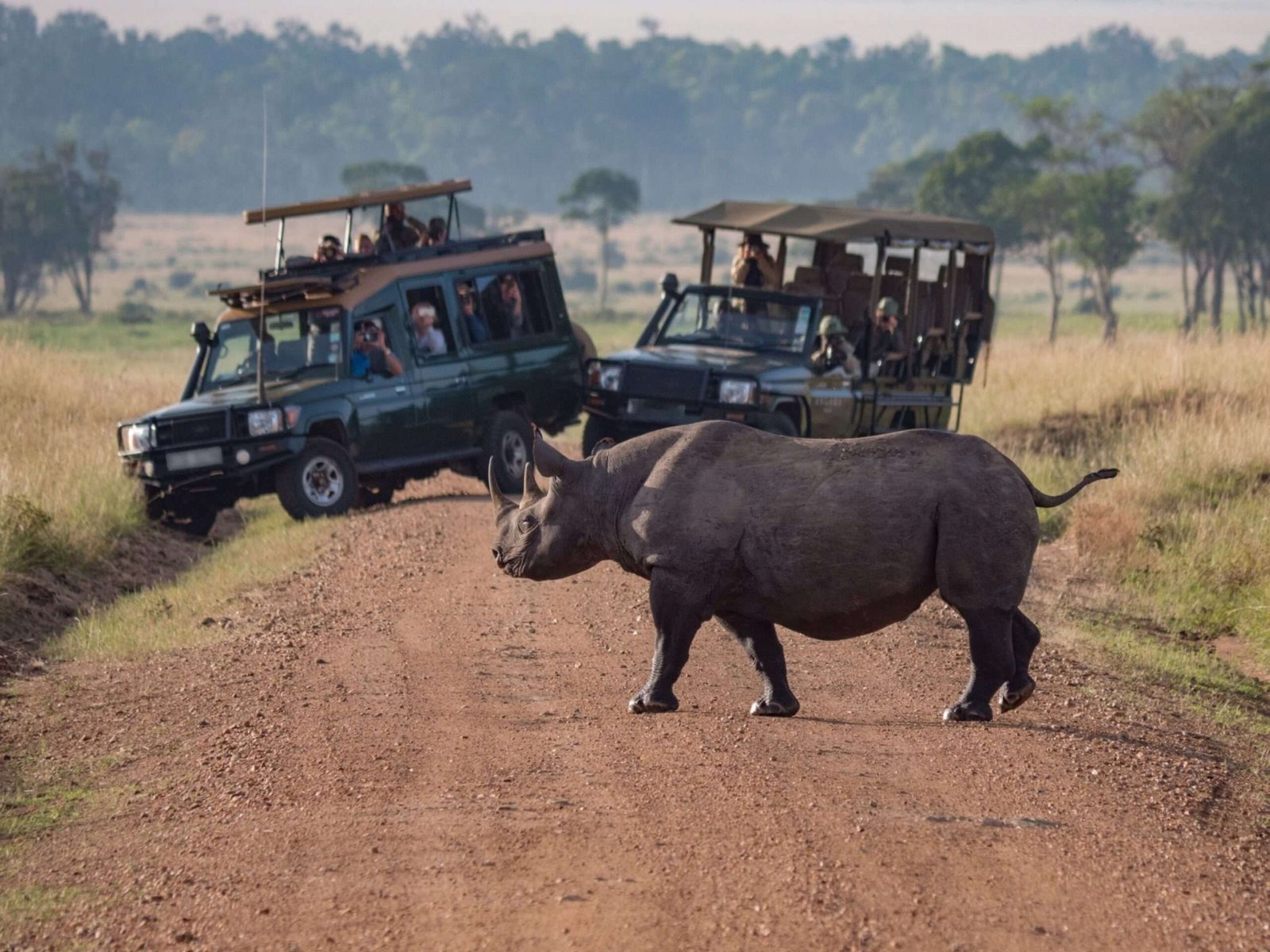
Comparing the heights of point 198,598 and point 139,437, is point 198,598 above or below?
below

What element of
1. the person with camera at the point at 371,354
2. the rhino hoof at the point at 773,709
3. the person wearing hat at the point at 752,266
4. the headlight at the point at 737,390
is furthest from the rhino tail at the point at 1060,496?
the person wearing hat at the point at 752,266

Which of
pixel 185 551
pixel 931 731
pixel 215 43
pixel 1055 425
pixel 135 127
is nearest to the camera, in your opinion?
pixel 931 731

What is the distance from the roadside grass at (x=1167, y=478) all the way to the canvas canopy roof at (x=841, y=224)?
2.24m

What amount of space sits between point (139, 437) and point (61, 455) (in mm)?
2384

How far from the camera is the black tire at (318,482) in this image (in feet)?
49.1

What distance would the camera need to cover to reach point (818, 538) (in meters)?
7.91

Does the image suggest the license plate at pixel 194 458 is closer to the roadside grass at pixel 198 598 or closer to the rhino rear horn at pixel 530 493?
the roadside grass at pixel 198 598

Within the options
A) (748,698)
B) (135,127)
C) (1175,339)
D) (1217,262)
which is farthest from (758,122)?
(748,698)

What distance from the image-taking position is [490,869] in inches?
239

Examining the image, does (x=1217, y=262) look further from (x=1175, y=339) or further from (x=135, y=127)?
(x=135, y=127)

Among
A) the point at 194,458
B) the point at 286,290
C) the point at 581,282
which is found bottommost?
the point at 581,282

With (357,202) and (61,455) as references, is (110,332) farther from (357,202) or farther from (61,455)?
(357,202)

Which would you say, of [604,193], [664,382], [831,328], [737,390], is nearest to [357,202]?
[664,382]

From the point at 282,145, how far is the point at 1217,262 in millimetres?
84791
